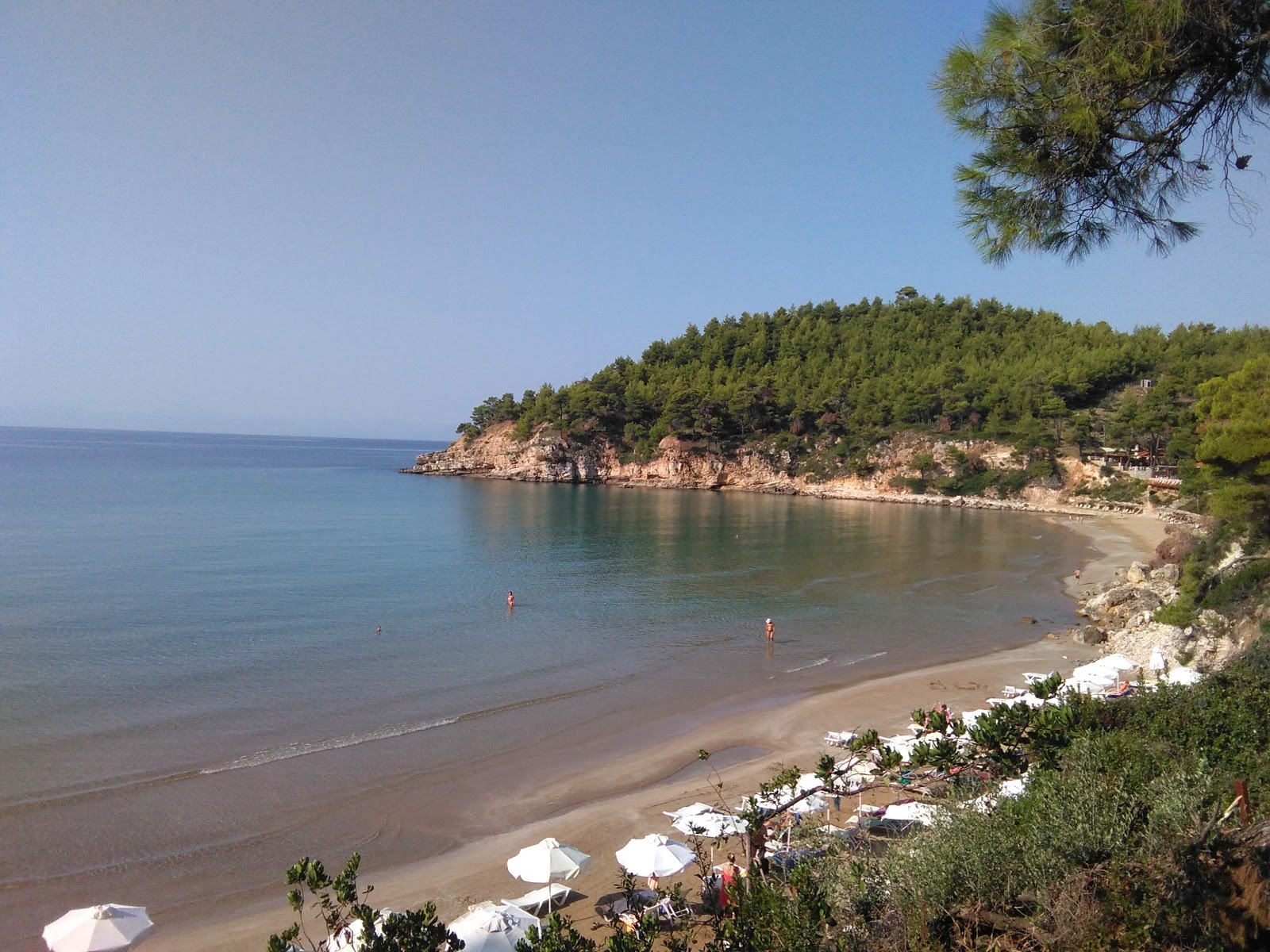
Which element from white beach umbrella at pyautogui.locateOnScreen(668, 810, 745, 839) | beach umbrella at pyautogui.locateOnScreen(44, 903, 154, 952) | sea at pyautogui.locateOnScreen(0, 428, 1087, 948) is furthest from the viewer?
sea at pyautogui.locateOnScreen(0, 428, 1087, 948)

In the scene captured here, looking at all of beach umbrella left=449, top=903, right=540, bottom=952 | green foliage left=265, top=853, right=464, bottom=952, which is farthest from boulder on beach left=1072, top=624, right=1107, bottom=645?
green foliage left=265, top=853, right=464, bottom=952

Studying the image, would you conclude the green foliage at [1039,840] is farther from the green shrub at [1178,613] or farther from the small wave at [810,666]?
the green shrub at [1178,613]

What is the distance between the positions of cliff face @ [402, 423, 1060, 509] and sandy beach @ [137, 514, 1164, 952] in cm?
5904

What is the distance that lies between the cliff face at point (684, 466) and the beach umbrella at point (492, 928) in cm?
7445

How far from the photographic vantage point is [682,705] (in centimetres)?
2077

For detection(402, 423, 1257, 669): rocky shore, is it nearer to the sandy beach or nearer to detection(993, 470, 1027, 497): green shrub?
detection(993, 470, 1027, 497): green shrub

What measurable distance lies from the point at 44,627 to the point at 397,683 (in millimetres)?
13178

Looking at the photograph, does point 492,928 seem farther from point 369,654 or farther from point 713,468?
point 713,468

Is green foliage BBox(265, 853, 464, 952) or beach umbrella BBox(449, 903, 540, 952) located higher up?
green foliage BBox(265, 853, 464, 952)

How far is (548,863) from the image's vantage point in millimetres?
10984

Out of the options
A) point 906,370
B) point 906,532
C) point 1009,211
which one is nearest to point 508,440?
point 906,370

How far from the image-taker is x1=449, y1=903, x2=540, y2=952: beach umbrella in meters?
9.02

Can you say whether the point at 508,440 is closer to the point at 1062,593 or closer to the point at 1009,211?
the point at 1062,593

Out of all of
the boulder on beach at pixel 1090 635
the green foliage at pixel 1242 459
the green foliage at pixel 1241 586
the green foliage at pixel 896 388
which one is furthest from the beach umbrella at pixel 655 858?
the green foliage at pixel 896 388
